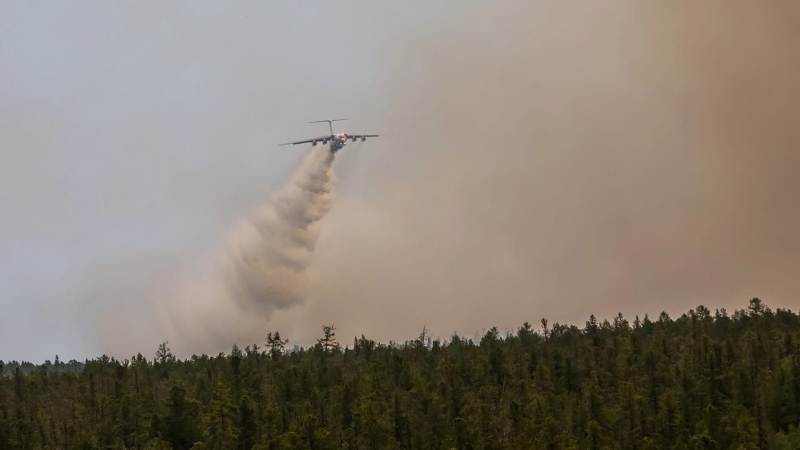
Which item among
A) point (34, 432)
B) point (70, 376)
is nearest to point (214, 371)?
point (70, 376)

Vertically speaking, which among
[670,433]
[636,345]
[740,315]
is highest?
[740,315]

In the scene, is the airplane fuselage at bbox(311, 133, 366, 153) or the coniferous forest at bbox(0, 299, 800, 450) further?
the airplane fuselage at bbox(311, 133, 366, 153)

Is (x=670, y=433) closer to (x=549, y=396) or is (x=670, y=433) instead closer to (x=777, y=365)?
(x=549, y=396)

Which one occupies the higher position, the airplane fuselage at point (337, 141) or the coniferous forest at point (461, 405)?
the airplane fuselage at point (337, 141)

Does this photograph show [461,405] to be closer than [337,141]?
Yes

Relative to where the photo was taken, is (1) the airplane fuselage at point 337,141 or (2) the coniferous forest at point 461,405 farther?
(1) the airplane fuselage at point 337,141

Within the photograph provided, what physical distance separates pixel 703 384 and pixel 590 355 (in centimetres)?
3179

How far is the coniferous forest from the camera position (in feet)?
278

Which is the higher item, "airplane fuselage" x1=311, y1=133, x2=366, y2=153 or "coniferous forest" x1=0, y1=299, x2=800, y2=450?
"airplane fuselage" x1=311, y1=133, x2=366, y2=153

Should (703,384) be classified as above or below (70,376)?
below

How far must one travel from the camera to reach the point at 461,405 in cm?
9800

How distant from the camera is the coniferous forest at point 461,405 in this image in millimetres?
84688

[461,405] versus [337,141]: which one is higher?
[337,141]

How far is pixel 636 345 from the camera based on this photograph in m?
136
